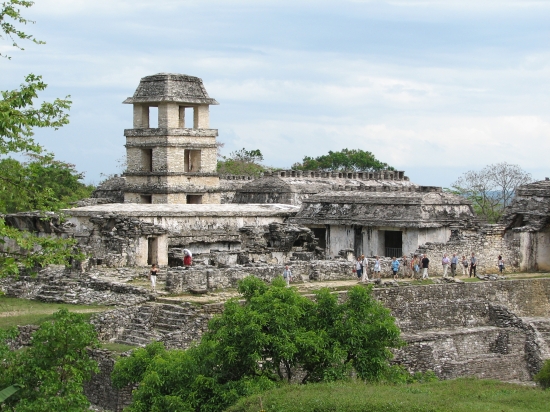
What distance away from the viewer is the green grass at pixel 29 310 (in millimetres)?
23359

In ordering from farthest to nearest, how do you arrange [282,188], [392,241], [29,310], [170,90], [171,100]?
1. [170,90]
2. [171,100]
3. [282,188]
4. [392,241]
5. [29,310]

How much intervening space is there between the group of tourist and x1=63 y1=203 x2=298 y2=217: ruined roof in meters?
6.78

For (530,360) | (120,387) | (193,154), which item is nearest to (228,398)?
(120,387)

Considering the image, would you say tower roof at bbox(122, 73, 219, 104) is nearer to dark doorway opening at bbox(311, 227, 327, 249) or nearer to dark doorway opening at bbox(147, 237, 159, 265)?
dark doorway opening at bbox(311, 227, 327, 249)

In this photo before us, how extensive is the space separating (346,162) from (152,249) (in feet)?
162

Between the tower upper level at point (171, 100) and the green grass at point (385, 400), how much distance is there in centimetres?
2491

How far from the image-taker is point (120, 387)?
19.1m

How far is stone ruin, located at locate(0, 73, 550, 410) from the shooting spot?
24703 millimetres

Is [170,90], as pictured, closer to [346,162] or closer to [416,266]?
[416,266]

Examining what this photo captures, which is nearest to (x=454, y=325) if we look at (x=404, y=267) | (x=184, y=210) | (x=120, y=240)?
(x=404, y=267)

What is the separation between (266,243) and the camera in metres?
32.8

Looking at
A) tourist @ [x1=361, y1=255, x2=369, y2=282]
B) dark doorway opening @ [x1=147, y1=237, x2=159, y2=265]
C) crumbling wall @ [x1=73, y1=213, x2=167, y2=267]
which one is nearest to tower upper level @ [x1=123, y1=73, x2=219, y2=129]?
crumbling wall @ [x1=73, y1=213, x2=167, y2=267]

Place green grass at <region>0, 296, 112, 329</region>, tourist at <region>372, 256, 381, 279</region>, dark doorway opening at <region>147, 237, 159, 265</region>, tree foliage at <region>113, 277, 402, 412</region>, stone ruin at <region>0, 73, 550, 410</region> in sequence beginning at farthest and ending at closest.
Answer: dark doorway opening at <region>147, 237, 159, 265</region>, tourist at <region>372, 256, 381, 279</region>, stone ruin at <region>0, 73, 550, 410</region>, green grass at <region>0, 296, 112, 329</region>, tree foliage at <region>113, 277, 402, 412</region>

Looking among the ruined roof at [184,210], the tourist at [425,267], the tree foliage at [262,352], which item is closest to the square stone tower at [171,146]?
the ruined roof at [184,210]
